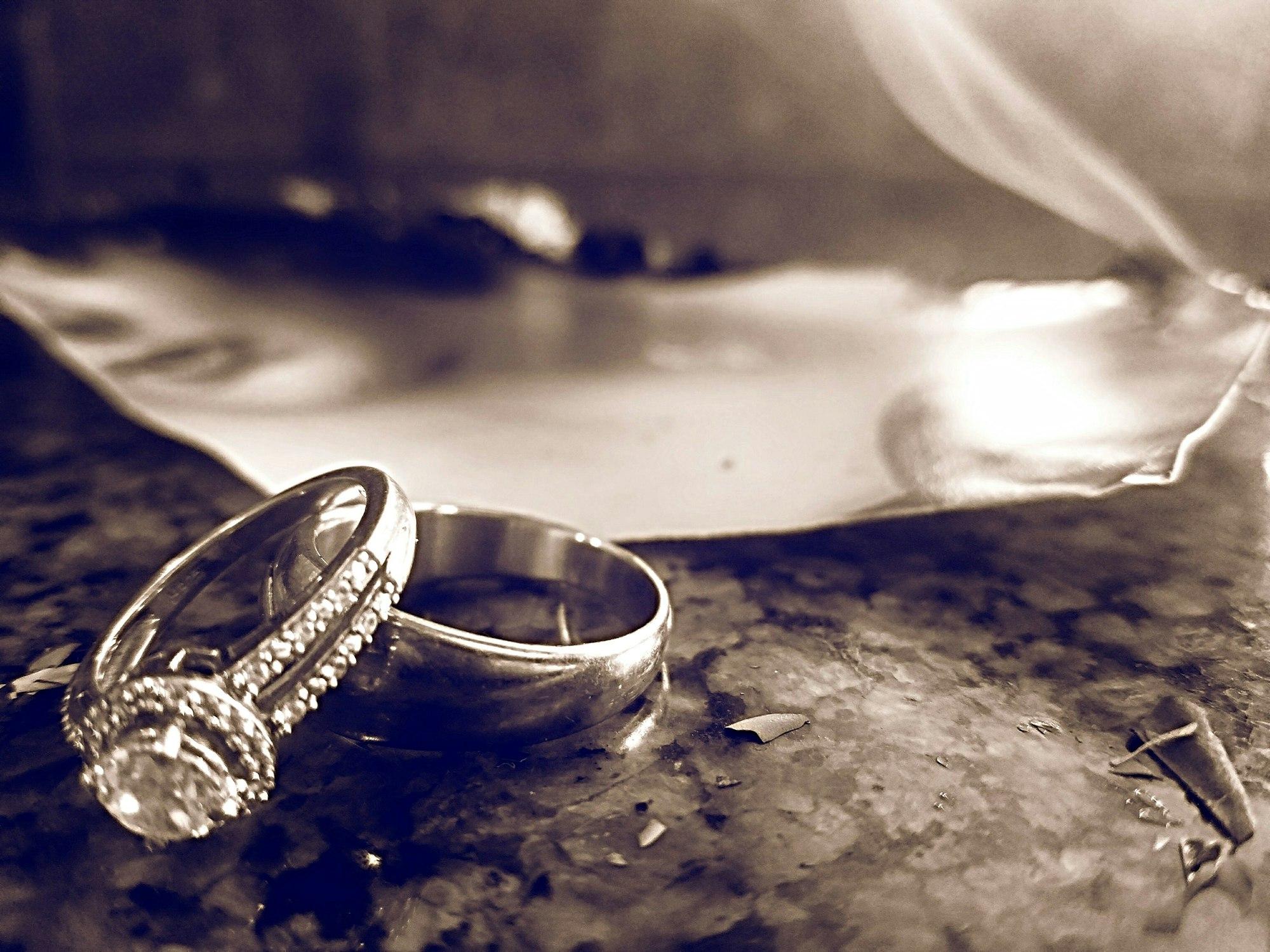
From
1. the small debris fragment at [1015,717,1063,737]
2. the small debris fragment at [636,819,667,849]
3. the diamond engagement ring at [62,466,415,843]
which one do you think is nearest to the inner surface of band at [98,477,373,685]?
the diamond engagement ring at [62,466,415,843]

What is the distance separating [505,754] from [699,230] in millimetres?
1101

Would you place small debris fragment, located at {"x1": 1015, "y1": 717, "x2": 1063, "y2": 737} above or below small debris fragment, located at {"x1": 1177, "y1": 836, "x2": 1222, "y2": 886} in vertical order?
below

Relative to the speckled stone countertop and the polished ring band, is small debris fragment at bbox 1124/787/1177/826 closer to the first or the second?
the speckled stone countertop

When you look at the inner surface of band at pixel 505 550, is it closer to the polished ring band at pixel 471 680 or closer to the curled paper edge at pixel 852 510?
the curled paper edge at pixel 852 510

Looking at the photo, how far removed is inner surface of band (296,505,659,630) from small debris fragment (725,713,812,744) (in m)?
0.21

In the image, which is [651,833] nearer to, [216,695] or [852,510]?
[216,695]

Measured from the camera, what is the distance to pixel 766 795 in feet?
1.69

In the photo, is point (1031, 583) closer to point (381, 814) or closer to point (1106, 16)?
point (381, 814)

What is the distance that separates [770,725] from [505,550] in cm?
31

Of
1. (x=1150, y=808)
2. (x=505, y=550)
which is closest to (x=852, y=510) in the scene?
(x=505, y=550)

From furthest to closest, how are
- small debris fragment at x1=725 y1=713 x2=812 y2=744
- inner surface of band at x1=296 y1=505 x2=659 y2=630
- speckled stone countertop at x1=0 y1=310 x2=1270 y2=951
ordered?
inner surface of band at x1=296 y1=505 x2=659 y2=630 → small debris fragment at x1=725 y1=713 x2=812 y2=744 → speckled stone countertop at x1=0 y1=310 x2=1270 y2=951

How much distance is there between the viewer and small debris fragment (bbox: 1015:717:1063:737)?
0.57 meters

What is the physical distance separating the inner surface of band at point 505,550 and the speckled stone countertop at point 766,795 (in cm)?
6

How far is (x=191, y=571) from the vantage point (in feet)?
2.09
